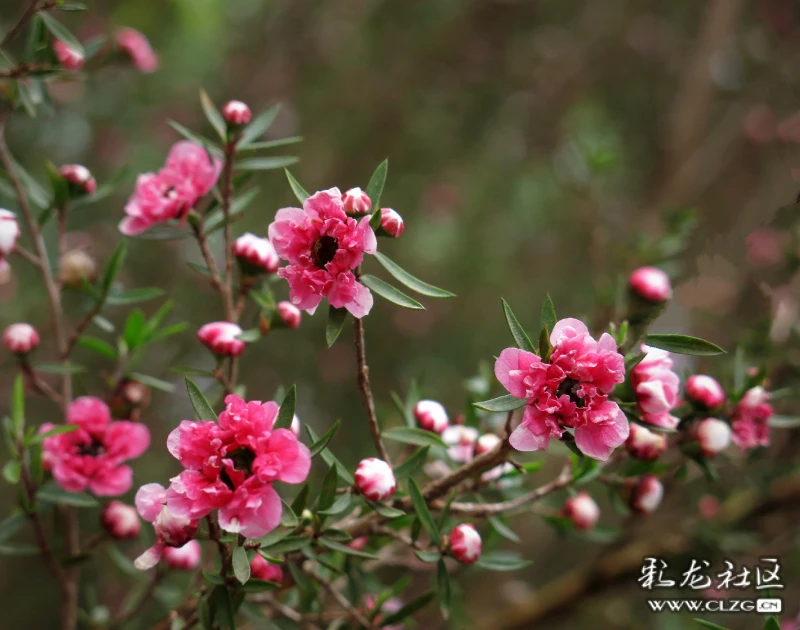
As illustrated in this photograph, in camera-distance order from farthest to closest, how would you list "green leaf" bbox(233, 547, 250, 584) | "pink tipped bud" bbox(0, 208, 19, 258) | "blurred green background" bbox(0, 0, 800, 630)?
"blurred green background" bbox(0, 0, 800, 630), "pink tipped bud" bbox(0, 208, 19, 258), "green leaf" bbox(233, 547, 250, 584)

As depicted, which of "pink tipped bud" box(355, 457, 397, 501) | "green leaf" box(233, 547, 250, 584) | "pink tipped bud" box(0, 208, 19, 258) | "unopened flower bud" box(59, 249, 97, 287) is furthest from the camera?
"unopened flower bud" box(59, 249, 97, 287)

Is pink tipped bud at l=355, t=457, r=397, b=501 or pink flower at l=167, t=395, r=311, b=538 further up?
pink flower at l=167, t=395, r=311, b=538

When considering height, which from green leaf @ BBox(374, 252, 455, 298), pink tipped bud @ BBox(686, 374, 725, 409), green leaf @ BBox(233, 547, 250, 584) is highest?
green leaf @ BBox(374, 252, 455, 298)

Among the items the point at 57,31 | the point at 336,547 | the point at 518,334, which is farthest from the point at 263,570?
the point at 57,31

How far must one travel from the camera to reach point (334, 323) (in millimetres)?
508

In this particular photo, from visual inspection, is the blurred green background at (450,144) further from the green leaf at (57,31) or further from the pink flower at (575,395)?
the pink flower at (575,395)

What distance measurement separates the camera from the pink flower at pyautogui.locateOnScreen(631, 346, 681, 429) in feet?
1.74

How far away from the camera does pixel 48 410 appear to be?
1.80 metres

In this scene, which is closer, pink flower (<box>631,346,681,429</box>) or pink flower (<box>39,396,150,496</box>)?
pink flower (<box>631,346,681,429</box>)

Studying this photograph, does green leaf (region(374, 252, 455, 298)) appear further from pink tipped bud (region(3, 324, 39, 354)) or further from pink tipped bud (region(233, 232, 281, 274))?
pink tipped bud (region(3, 324, 39, 354))

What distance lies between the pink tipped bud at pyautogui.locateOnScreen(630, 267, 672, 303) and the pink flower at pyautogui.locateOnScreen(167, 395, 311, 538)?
0.50m

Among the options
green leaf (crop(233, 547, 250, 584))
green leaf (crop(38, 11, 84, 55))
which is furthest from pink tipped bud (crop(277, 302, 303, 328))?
green leaf (crop(38, 11, 84, 55))

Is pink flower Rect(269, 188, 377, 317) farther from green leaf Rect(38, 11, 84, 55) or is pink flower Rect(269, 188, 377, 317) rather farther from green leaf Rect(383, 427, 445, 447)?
green leaf Rect(38, 11, 84, 55)

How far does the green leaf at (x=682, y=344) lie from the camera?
496 millimetres
